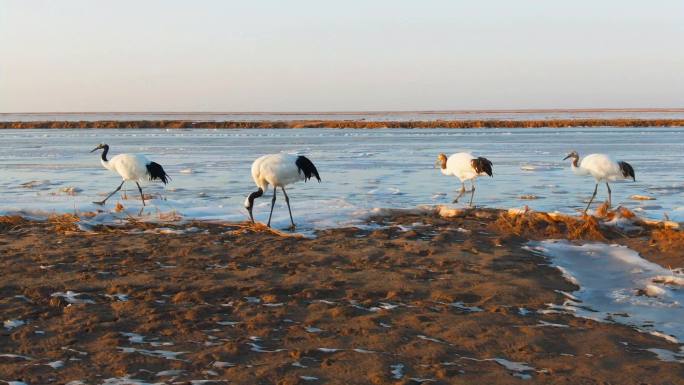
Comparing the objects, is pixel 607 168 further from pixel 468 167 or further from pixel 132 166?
pixel 132 166

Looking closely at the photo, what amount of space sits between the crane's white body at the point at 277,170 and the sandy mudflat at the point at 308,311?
1952 mm

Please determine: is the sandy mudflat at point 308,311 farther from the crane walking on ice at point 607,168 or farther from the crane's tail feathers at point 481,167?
the crane's tail feathers at point 481,167

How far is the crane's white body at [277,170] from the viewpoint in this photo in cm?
1269

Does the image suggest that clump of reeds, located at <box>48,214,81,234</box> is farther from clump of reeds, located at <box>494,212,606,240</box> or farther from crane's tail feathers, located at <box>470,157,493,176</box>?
crane's tail feathers, located at <box>470,157,493,176</box>

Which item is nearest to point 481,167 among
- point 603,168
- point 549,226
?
point 603,168

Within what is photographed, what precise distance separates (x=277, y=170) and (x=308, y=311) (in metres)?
5.99

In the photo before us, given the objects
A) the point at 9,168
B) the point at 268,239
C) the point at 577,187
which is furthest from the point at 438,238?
the point at 9,168

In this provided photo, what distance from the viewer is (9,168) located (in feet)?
76.3

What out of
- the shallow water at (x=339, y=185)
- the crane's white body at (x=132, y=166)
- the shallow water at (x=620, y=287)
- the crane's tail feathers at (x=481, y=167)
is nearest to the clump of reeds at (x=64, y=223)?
the shallow water at (x=339, y=185)

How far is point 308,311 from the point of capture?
6.92 metres

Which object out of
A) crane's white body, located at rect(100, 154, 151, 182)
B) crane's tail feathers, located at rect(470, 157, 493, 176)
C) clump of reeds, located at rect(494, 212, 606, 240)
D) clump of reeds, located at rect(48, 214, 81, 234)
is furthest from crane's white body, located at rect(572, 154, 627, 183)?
clump of reeds, located at rect(48, 214, 81, 234)

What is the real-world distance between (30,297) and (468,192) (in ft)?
35.0

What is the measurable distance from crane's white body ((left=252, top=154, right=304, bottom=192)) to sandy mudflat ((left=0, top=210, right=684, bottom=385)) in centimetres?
195

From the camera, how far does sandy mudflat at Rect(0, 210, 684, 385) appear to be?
17.7ft
